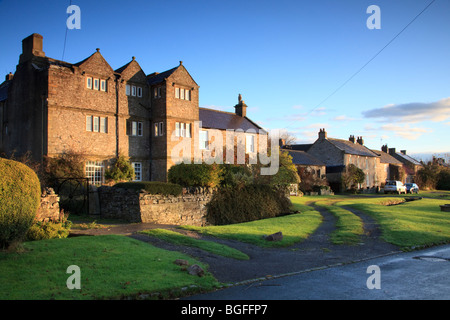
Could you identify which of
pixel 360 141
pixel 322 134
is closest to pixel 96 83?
pixel 322 134

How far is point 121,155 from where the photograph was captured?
94.1 feet

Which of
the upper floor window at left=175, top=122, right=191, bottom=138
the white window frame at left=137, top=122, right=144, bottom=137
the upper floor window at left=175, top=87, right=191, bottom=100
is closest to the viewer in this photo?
the white window frame at left=137, top=122, right=144, bottom=137

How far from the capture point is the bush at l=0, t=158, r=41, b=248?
9477 mm

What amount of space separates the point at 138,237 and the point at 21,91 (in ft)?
70.0

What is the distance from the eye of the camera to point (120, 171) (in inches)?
1093

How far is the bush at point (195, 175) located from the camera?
23.7m

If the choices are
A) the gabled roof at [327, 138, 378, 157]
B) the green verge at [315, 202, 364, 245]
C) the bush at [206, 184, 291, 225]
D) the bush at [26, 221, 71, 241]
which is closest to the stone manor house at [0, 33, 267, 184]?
the bush at [206, 184, 291, 225]

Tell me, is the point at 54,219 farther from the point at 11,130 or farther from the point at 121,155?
the point at 11,130

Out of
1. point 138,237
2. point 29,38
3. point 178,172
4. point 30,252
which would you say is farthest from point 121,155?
point 30,252

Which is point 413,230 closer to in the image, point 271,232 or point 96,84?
point 271,232

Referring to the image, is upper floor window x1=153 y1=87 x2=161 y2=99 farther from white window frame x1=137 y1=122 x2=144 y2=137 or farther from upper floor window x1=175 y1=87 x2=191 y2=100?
white window frame x1=137 y1=122 x2=144 y2=137

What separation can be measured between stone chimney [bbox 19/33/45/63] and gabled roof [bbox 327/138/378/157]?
47184 mm

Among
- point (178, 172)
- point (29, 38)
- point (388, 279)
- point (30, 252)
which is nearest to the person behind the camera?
point (388, 279)

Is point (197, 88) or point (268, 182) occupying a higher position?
point (197, 88)
